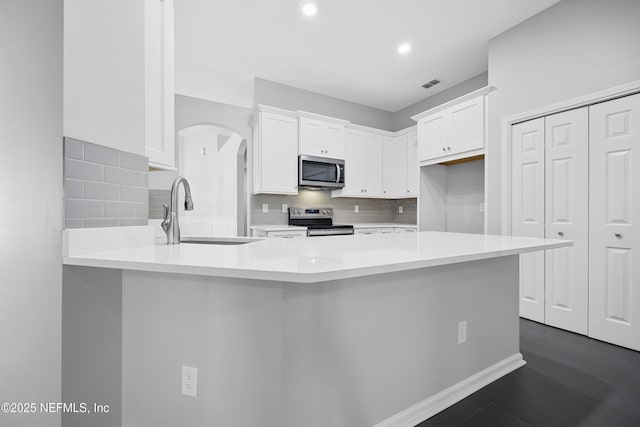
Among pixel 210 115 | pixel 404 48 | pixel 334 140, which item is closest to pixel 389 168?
pixel 334 140

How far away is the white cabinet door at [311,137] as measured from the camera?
4.01 metres

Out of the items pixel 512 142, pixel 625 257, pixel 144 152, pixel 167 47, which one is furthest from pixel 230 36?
pixel 625 257

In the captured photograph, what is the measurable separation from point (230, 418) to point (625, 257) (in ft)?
9.77

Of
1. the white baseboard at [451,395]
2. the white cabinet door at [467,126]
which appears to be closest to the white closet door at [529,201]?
the white cabinet door at [467,126]

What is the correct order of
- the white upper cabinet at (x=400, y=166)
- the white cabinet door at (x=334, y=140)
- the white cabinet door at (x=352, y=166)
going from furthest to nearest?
the white upper cabinet at (x=400, y=166), the white cabinet door at (x=352, y=166), the white cabinet door at (x=334, y=140)

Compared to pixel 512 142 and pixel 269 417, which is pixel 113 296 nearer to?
pixel 269 417

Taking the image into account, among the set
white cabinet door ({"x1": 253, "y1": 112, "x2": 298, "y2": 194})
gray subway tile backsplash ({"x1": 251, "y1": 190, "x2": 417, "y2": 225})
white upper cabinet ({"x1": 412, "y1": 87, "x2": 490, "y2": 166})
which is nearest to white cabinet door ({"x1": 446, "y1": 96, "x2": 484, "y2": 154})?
white upper cabinet ({"x1": 412, "y1": 87, "x2": 490, "y2": 166})

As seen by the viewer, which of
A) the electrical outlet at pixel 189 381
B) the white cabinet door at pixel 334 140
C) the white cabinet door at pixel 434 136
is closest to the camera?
the electrical outlet at pixel 189 381

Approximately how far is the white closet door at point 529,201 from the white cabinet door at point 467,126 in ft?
1.24

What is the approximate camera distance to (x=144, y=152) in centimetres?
149

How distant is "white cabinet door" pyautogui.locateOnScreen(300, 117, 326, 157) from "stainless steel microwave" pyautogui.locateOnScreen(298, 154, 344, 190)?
0.30 ft

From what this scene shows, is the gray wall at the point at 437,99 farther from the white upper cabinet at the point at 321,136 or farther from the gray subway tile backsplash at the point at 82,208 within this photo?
the gray subway tile backsplash at the point at 82,208

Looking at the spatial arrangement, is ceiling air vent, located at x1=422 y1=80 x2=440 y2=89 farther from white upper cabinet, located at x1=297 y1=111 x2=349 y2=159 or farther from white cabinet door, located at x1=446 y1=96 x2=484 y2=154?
white upper cabinet, located at x1=297 y1=111 x2=349 y2=159

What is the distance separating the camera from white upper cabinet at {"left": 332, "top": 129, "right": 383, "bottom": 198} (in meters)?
4.48
